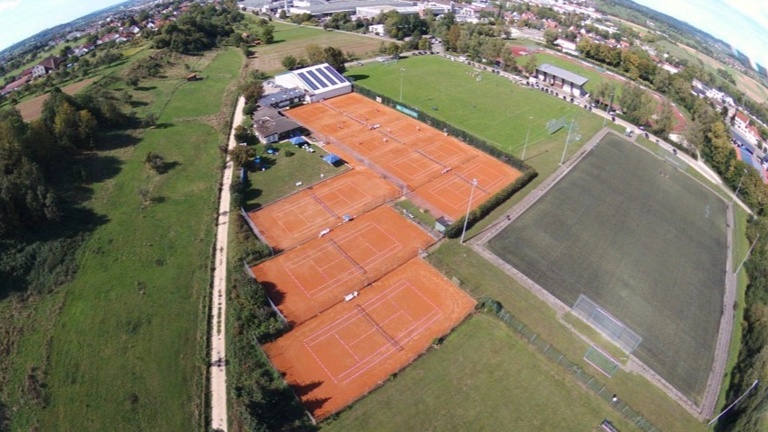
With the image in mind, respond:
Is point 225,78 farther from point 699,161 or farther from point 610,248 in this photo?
point 699,161

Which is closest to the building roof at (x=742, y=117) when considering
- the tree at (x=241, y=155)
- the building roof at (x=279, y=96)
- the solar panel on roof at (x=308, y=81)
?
the solar panel on roof at (x=308, y=81)

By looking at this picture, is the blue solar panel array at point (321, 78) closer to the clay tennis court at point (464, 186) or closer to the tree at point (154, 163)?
the tree at point (154, 163)

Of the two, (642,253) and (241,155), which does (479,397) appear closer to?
(642,253)

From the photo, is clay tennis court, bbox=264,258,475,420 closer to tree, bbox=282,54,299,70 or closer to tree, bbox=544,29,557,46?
tree, bbox=282,54,299,70

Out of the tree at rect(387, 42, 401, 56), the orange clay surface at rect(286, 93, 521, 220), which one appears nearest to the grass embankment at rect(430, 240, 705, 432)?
the orange clay surface at rect(286, 93, 521, 220)

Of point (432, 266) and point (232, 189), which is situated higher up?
point (232, 189)

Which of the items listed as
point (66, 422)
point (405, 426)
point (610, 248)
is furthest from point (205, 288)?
point (610, 248)
